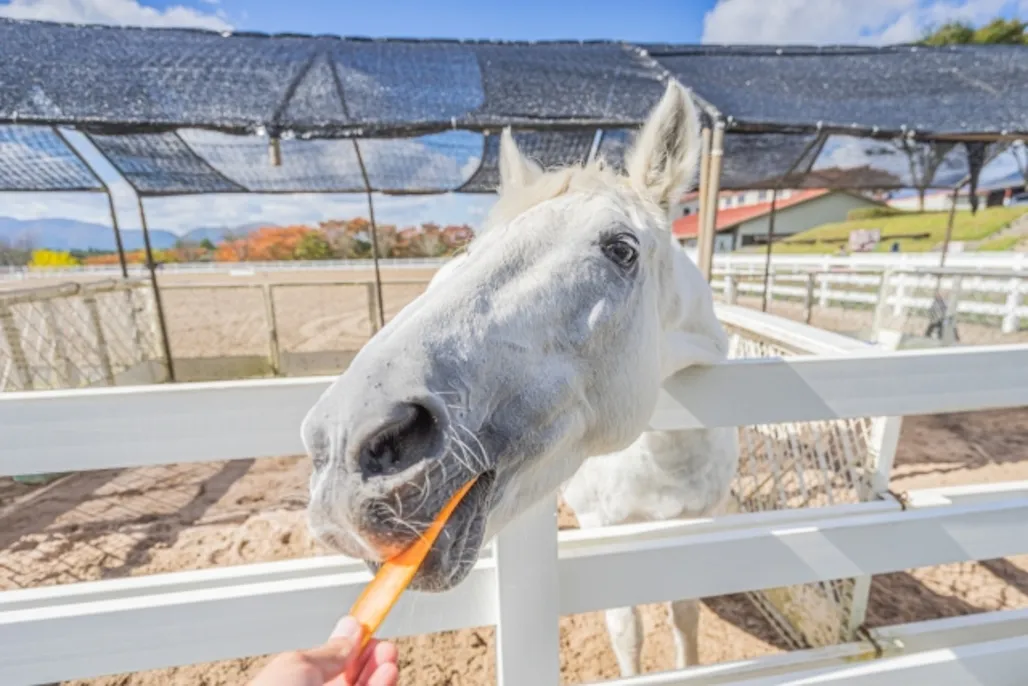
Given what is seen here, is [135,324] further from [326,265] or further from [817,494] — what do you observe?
[326,265]

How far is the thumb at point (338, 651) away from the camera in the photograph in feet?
2.50

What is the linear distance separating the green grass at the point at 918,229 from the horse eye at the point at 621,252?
22898 millimetres

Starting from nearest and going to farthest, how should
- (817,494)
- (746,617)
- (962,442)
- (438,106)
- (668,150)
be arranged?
1. (668,150)
2. (746,617)
3. (817,494)
4. (438,106)
5. (962,442)

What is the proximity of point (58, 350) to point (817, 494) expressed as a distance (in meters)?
8.04

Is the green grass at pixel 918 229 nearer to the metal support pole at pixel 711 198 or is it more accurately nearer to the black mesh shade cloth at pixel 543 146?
the black mesh shade cloth at pixel 543 146

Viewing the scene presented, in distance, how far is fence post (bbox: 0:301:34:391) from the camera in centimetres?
485

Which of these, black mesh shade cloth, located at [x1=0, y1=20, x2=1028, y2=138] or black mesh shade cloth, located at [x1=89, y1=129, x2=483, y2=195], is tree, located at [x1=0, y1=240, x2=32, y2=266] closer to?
black mesh shade cloth, located at [x1=89, y1=129, x2=483, y2=195]

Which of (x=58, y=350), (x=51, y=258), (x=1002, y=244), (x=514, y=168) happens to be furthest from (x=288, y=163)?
(x=51, y=258)

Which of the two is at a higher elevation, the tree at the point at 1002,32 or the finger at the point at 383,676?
→ the tree at the point at 1002,32

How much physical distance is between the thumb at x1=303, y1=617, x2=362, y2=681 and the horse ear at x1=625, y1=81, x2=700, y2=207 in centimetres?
120

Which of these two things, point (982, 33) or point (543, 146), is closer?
point (543, 146)

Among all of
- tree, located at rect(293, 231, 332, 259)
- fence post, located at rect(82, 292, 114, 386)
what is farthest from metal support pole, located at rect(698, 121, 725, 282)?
tree, located at rect(293, 231, 332, 259)

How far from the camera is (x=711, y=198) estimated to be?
4.03 meters

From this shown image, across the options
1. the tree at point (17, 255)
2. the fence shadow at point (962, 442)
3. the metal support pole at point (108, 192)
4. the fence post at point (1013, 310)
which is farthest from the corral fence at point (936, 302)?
the tree at point (17, 255)
